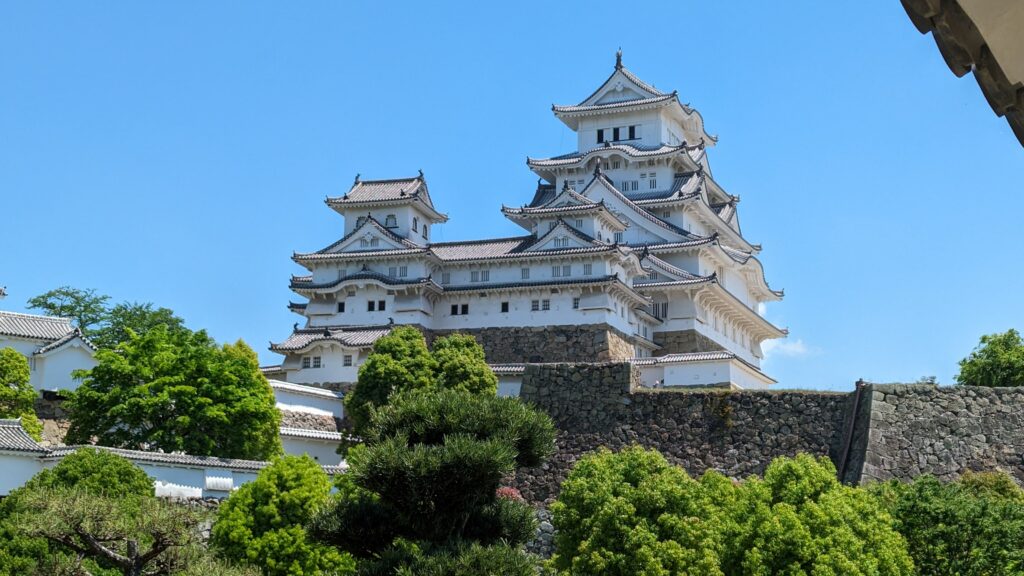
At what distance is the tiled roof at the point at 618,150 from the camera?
195 feet

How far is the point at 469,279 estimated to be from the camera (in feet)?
175

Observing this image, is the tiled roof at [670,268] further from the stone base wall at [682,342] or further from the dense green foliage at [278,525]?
the dense green foliage at [278,525]

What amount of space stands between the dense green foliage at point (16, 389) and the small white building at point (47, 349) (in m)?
1.82

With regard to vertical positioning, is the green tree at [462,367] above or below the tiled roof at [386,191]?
below

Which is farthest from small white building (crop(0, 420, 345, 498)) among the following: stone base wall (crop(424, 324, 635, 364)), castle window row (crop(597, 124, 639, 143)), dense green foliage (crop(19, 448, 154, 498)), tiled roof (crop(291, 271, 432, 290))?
castle window row (crop(597, 124, 639, 143))

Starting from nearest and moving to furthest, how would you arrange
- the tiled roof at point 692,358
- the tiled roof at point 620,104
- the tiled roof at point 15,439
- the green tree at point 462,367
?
the tiled roof at point 15,439 < the green tree at point 462,367 < the tiled roof at point 692,358 < the tiled roof at point 620,104

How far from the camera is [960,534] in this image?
868 inches

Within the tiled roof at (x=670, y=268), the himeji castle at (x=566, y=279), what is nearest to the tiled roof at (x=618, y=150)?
the himeji castle at (x=566, y=279)

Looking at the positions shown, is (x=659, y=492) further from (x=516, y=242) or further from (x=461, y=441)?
(x=516, y=242)

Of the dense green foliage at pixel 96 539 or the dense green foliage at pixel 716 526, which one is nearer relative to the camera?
the dense green foliage at pixel 716 526

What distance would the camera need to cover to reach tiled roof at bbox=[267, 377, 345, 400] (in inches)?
1717

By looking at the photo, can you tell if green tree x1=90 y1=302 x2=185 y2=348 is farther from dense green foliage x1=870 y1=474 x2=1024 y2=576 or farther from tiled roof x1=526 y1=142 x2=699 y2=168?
dense green foliage x1=870 y1=474 x2=1024 y2=576

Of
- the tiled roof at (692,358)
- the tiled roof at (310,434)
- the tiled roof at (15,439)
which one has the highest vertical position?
the tiled roof at (692,358)

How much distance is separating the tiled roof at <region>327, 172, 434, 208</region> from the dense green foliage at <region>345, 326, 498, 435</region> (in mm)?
15051
